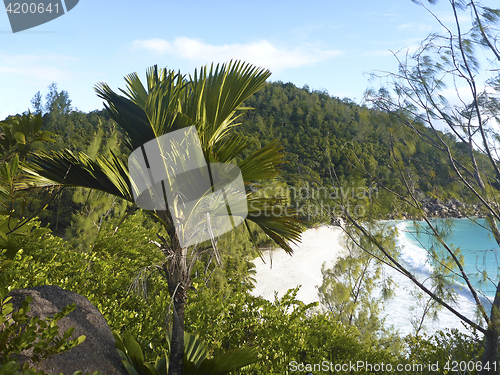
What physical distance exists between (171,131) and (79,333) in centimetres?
211

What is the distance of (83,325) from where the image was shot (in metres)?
2.94

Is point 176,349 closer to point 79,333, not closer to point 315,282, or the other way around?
point 79,333

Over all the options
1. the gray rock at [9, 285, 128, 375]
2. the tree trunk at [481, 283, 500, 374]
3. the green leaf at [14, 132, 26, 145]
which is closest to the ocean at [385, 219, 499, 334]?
the tree trunk at [481, 283, 500, 374]

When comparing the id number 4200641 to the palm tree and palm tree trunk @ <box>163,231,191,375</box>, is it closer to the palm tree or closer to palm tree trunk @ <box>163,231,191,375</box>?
the palm tree

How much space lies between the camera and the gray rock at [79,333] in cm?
263

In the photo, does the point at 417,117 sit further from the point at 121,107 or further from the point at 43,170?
the point at 43,170

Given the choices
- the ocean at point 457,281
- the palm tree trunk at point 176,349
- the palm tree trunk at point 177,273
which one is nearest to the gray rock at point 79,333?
the palm tree trunk at point 176,349

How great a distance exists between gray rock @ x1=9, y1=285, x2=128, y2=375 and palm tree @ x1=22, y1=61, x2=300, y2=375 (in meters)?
0.73

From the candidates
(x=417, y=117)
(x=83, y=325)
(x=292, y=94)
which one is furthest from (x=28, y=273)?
(x=292, y=94)

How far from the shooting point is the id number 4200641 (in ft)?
7.50

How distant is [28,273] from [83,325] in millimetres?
1632

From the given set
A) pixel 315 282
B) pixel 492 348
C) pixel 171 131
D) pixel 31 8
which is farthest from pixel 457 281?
pixel 315 282

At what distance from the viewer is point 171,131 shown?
259 centimetres

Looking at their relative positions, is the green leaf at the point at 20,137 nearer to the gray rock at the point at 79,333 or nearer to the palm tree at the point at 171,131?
the palm tree at the point at 171,131
